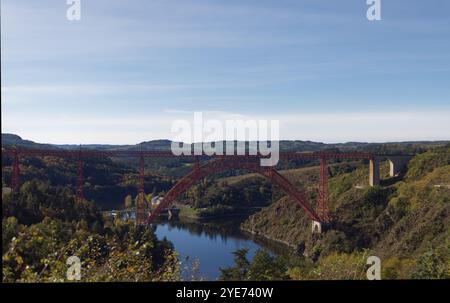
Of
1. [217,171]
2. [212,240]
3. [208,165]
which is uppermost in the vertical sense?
[208,165]

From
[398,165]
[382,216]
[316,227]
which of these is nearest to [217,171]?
[316,227]

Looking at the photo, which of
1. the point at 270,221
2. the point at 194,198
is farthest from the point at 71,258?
the point at 194,198

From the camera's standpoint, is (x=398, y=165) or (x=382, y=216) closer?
(x=382, y=216)

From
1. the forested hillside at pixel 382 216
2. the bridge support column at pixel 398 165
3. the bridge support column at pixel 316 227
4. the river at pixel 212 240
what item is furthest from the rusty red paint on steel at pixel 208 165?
the bridge support column at pixel 398 165

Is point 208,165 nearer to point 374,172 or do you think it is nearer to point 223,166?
point 223,166

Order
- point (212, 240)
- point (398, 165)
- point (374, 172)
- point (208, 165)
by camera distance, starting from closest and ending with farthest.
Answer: point (208, 165) < point (374, 172) < point (398, 165) < point (212, 240)

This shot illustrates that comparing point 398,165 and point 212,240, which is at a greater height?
point 398,165

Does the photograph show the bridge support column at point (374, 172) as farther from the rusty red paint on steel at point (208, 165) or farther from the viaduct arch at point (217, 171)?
the viaduct arch at point (217, 171)
